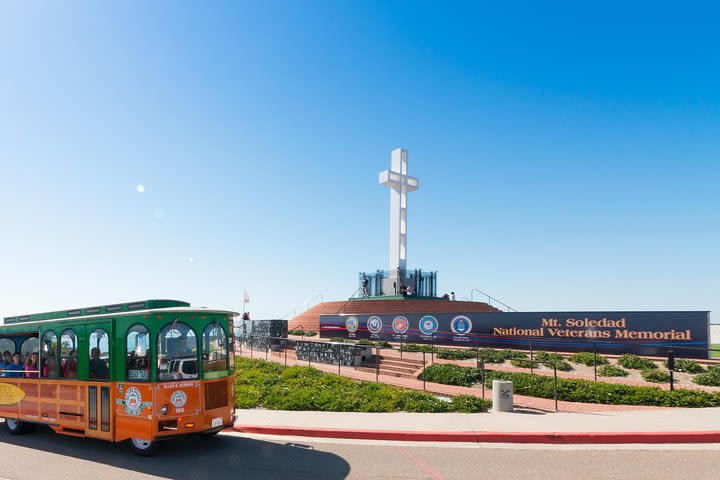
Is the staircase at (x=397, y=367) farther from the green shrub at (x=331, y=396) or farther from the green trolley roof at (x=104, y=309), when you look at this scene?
the green trolley roof at (x=104, y=309)

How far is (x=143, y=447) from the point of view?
9453 millimetres

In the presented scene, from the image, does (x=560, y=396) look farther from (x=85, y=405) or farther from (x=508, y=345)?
(x=85, y=405)

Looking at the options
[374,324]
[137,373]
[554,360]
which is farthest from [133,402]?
[374,324]

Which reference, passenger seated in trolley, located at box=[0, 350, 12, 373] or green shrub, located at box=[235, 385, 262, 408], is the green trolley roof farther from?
green shrub, located at box=[235, 385, 262, 408]

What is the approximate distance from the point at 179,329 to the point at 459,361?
1552cm

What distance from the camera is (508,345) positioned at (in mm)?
25078

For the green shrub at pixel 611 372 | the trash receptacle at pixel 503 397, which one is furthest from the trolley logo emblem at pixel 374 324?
the trash receptacle at pixel 503 397

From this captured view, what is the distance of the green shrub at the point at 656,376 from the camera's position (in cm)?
1744

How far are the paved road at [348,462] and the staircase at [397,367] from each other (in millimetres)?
10623

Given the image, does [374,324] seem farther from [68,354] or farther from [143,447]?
[143,447]

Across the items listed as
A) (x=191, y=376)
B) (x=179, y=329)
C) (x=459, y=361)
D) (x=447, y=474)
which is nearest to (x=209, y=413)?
(x=191, y=376)

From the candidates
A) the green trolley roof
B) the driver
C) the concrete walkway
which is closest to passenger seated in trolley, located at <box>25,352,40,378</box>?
the green trolley roof

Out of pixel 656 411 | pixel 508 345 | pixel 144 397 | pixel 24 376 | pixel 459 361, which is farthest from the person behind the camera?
pixel 508 345

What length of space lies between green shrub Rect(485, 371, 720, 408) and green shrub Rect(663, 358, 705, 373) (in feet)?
13.0
